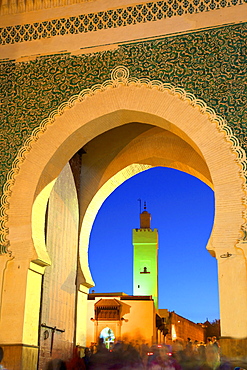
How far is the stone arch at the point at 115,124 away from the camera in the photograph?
376cm

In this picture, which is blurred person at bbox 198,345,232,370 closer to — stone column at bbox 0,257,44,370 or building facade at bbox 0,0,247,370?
building facade at bbox 0,0,247,370

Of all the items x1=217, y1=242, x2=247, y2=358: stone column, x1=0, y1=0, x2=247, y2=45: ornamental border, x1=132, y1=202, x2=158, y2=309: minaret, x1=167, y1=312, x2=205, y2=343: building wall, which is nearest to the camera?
x1=217, y1=242, x2=247, y2=358: stone column

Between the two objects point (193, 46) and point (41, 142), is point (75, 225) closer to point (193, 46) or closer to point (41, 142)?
point (41, 142)

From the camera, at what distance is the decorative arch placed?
3791mm

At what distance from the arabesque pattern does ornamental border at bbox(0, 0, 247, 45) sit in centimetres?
25

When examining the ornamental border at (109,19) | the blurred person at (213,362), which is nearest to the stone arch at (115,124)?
the ornamental border at (109,19)

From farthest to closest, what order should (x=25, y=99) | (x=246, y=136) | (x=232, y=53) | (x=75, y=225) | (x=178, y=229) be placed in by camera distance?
(x=178, y=229) → (x=75, y=225) → (x=25, y=99) → (x=232, y=53) → (x=246, y=136)

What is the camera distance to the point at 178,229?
18.9 m

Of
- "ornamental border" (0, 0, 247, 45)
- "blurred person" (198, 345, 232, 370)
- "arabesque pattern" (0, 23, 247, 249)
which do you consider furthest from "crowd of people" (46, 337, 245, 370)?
"ornamental border" (0, 0, 247, 45)

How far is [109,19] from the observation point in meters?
4.53

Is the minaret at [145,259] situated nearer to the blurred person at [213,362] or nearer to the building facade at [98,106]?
the building facade at [98,106]

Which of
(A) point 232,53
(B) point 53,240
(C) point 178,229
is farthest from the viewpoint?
(C) point 178,229

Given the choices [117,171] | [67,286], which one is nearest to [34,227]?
[67,286]

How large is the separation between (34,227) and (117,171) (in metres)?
2.00
